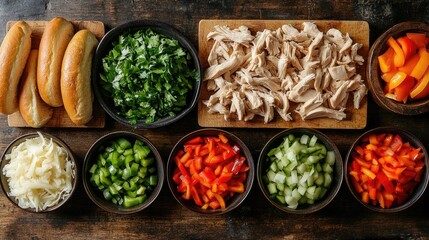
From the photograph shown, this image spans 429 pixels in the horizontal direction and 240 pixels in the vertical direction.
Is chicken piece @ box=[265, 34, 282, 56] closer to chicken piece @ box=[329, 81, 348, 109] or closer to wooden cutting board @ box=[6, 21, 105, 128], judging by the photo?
chicken piece @ box=[329, 81, 348, 109]

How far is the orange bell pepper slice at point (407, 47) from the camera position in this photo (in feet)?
11.5

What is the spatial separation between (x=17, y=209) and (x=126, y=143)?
1.07 metres

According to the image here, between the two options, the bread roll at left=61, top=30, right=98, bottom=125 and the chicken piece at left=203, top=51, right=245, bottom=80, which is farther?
the chicken piece at left=203, top=51, right=245, bottom=80

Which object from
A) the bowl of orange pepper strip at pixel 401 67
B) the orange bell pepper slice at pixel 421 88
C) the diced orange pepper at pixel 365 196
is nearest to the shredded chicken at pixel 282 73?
the bowl of orange pepper strip at pixel 401 67

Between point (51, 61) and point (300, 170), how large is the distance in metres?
1.95

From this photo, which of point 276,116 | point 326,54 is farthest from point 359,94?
point 276,116

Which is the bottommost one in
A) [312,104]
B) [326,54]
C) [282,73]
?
[312,104]

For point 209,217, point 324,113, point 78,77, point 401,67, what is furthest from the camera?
point 209,217

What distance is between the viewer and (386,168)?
3535mm

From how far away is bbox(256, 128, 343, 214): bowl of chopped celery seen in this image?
3.54 meters

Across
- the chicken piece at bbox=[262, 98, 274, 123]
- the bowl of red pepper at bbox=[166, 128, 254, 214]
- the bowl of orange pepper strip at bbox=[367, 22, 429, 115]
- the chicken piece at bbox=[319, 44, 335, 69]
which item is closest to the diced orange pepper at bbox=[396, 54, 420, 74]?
the bowl of orange pepper strip at bbox=[367, 22, 429, 115]

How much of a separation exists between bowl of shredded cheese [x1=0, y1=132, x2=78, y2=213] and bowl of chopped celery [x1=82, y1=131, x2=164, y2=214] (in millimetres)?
149

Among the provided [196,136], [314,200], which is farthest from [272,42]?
[314,200]

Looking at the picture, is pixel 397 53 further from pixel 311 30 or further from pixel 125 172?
pixel 125 172
